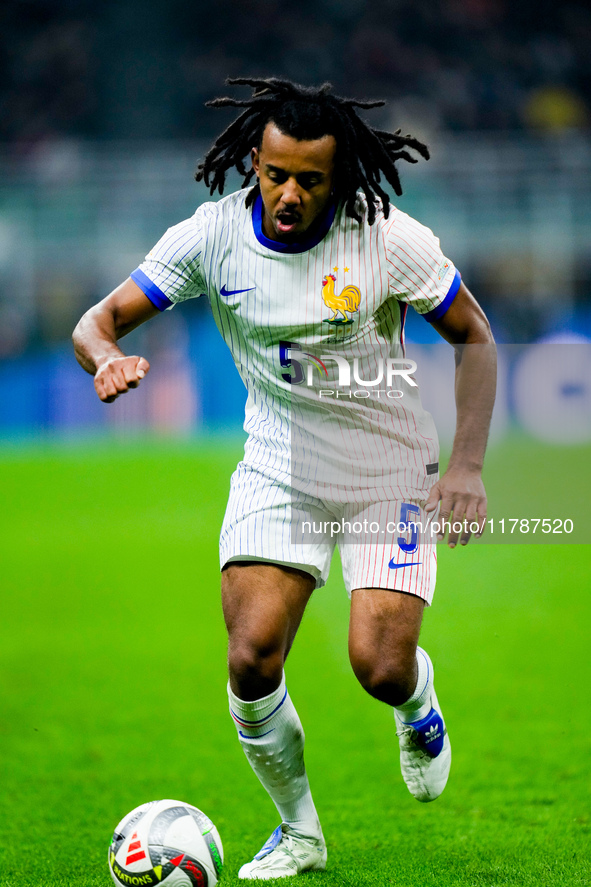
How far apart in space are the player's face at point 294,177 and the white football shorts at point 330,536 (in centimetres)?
96

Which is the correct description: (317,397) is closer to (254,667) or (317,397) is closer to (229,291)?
(229,291)

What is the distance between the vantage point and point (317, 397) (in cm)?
415

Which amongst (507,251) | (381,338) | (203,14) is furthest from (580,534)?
(203,14)

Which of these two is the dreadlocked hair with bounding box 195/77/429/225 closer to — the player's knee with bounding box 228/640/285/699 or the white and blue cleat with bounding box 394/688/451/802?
the player's knee with bounding box 228/640/285/699

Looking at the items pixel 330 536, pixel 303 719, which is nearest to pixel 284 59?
pixel 303 719

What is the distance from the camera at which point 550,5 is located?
34.1 m

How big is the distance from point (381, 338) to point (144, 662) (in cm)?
447

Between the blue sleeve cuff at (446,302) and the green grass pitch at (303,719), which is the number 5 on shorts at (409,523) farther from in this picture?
the green grass pitch at (303,719)

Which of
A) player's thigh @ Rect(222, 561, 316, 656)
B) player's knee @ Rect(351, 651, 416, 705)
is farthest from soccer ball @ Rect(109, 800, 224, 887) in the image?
player's knee @ Rect(351, 651, 416, 705)

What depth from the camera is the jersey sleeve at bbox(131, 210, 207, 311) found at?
406 centimetres

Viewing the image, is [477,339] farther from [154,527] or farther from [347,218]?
[154,527]

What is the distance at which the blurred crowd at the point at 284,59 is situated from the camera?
106 ft

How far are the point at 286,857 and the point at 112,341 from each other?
6.28 ft

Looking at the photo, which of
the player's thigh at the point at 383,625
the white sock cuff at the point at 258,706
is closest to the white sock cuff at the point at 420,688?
the player's thigh at the point at 383,625
